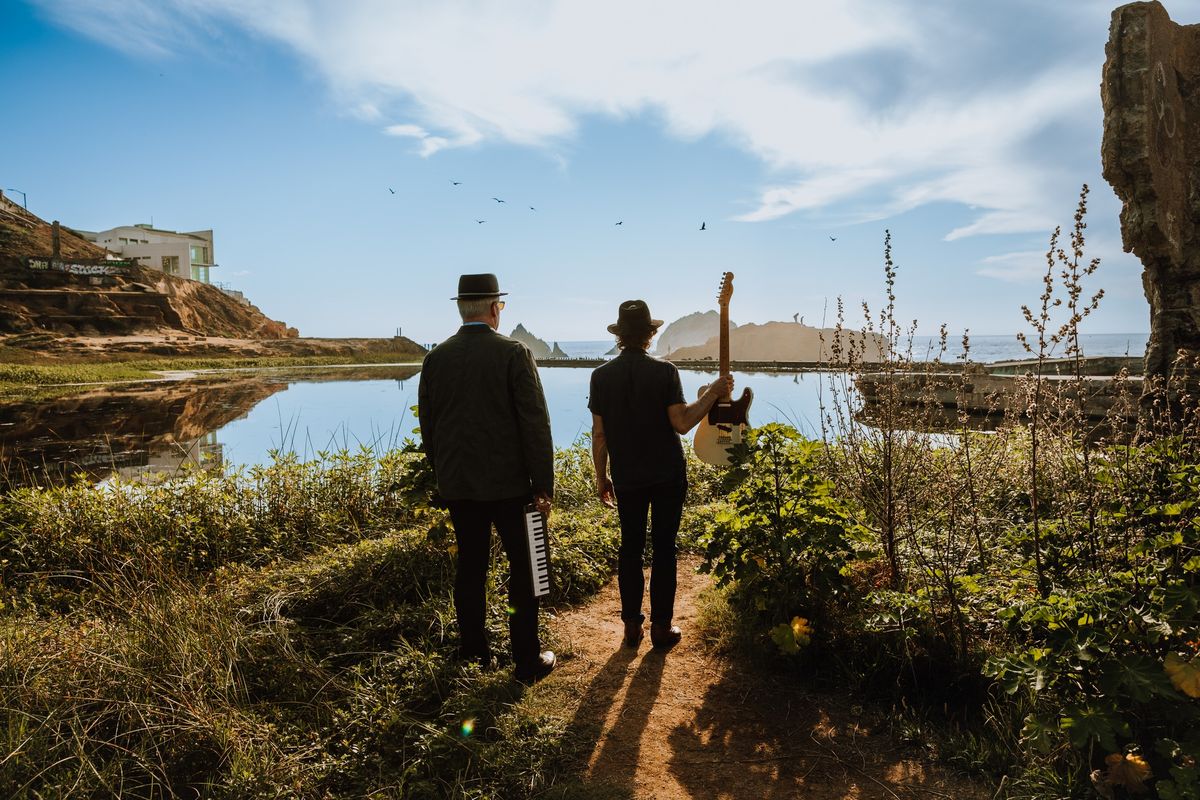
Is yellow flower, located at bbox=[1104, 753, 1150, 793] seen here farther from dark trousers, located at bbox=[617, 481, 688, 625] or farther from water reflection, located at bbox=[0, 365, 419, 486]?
water reflection, located at bbox=[0, 365, 419, 486]

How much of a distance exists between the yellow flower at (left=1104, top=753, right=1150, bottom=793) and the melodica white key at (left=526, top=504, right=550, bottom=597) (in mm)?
2546

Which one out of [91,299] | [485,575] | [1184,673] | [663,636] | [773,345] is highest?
[91,299]

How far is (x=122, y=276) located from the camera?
5784 cm

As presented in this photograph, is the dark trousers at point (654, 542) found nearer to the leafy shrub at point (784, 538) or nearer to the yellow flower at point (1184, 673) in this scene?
the leafy shrub at point (784, 538)

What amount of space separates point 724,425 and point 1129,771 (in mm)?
2624

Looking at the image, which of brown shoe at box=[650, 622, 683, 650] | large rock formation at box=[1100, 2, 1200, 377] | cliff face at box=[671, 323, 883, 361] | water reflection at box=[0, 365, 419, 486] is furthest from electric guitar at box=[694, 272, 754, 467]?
cliff face at box=[671, 323, 883, 361]

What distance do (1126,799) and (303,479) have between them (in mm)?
6674

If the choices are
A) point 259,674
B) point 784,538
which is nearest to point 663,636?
point 784,538

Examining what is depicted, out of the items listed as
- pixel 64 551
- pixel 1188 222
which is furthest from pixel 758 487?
pixel 1188 222

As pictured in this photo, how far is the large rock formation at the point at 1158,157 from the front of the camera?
10.5 m

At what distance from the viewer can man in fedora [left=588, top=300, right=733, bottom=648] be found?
156 inches

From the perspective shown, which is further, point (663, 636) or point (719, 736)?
point (663, 636)

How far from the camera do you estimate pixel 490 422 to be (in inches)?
142

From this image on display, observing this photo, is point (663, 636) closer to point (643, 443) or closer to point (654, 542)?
point (654, 542)
